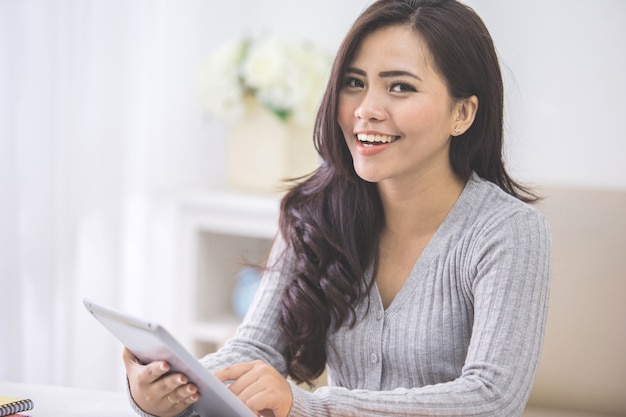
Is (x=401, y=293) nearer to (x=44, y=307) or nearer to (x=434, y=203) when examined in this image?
(x=434, y=203)

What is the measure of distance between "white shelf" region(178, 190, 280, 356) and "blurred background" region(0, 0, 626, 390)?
0.24ft

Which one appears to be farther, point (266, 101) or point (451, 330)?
point (266, 101)

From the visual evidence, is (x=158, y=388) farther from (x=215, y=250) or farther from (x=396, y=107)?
(x=215, y=250)

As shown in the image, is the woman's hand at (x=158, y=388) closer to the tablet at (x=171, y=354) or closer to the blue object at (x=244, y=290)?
the tablet at (x=171, y=354)

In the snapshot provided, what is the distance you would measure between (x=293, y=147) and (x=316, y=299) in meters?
1.32

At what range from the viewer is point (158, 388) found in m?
1.25

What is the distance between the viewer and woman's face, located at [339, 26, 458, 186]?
1.49m

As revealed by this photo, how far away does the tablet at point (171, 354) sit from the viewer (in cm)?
108

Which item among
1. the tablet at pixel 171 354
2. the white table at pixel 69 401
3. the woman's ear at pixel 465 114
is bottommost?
the white table at pixel 69 401

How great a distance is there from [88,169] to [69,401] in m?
1.49

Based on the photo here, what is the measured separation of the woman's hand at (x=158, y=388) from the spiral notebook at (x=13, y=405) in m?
0.14

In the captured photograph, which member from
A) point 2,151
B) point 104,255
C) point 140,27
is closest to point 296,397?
point 2,151

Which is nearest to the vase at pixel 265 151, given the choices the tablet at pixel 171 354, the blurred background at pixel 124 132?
the blurred background at pixel 124 132

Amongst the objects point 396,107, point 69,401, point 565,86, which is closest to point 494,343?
point 396,107
